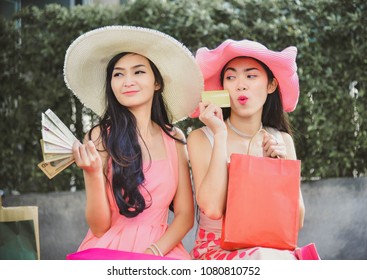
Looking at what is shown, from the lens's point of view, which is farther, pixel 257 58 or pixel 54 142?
pixel 257 58

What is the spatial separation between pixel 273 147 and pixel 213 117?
311mm

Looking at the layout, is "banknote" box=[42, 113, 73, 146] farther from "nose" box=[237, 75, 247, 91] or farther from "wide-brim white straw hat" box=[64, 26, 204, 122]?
"nose" box=[237, 75, 247, 91]

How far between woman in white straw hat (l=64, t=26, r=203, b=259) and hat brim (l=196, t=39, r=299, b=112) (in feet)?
0.40

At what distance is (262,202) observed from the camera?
3.03m

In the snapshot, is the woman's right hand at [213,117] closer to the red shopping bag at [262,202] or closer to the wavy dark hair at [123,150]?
the red shopping bag at [262,202]

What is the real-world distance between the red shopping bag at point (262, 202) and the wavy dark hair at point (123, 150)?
0.44m

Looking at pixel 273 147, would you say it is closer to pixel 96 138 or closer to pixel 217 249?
pixel 217 249

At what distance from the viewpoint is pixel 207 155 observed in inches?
132

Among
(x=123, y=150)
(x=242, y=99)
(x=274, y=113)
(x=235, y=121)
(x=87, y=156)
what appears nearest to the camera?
(x=87, y=156)

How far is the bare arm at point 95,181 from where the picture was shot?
118 inches

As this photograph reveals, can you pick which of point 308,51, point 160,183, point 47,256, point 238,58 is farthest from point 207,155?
point 47,256

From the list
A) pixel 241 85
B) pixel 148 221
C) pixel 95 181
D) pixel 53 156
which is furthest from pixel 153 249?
pixel 241 85

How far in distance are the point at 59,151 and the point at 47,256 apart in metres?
3.37
